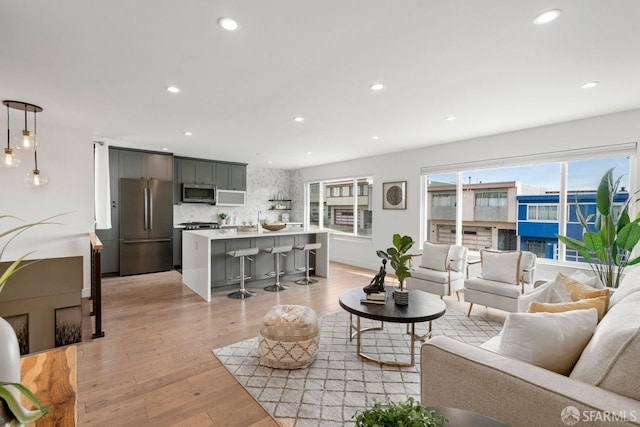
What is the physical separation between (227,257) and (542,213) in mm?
4696

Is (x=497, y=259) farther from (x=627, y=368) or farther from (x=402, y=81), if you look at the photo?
(x=627, y=368)

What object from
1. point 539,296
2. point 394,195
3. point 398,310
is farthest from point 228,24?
point 394,195

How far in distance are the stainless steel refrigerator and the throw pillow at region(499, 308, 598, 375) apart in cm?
614

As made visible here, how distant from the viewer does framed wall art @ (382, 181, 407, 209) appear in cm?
596

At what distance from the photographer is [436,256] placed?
4.47m

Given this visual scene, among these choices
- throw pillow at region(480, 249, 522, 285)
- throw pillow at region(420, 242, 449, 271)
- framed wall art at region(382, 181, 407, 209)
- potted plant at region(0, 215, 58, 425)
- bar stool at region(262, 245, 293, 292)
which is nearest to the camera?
potted plant at region(0, 215, 58, 425)

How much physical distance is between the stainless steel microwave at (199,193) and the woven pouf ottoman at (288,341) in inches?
199

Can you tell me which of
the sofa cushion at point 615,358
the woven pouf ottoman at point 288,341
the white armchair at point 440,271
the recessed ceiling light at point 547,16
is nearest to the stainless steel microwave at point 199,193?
the white armchair at point 440,271

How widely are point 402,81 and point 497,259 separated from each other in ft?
8.34

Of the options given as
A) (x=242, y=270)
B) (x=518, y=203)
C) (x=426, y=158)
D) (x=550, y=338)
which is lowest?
(x=242, y=270)

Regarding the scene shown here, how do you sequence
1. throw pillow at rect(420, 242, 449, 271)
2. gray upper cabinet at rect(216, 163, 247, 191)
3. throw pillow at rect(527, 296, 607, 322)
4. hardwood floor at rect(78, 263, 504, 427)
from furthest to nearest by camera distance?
1. gray upper cabinet at rect(216, 163, 247, 191)
2. throw pillow at rect(420, 242, 449, 271)
3. hardwood floor at rect(78, 263, 504, 427)
4. throw pillow at rect(527, 296, 607, 322)

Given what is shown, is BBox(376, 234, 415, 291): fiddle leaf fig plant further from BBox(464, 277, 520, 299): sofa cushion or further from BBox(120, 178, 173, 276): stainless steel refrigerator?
BBox(120, 178, 173, 276): stainless steel refrigerator

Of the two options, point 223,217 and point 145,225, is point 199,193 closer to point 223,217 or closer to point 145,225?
point 223,217

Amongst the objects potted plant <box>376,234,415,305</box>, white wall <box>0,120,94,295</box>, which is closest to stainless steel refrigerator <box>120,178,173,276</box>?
white wall <box>0,120,94,295</box>
